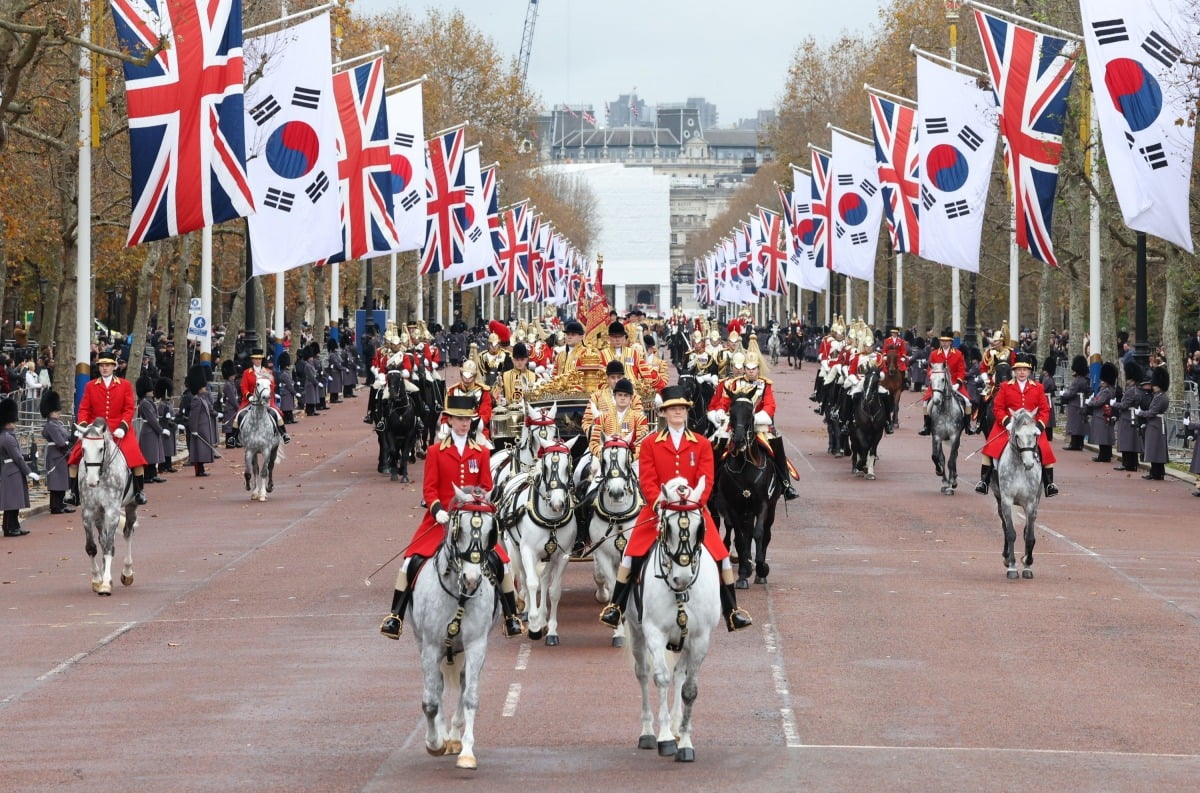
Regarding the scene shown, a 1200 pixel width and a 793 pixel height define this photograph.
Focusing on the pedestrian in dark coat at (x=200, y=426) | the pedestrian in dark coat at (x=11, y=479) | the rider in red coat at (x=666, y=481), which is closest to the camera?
the rider in red coat at (x=666, y=481)

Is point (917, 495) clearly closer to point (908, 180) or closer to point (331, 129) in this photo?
point (331, 129)

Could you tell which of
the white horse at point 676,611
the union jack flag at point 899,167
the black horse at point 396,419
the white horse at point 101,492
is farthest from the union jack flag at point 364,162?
the white horse at point 676,611

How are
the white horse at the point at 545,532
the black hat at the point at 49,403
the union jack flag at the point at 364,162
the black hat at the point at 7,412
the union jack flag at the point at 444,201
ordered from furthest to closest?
1. the union jack flag at the point at 444,201
2. the union jack flag at the point at 364,162
3. the black hat at the point at 49,403
4. the black hat at the point at 7,412
5. the white horse at the point at 545,532

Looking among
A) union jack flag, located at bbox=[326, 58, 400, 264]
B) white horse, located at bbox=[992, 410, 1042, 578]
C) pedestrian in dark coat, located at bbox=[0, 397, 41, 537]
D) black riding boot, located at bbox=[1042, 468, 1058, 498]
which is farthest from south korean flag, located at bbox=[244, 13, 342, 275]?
black riding boot, located at bbox=[1042, 468, 1058, 498]

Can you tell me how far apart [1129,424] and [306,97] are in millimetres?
15729

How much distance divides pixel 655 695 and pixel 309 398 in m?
36.0

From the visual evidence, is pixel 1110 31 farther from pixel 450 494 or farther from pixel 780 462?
pixel 450 494

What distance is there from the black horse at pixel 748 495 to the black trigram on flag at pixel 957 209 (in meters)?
19.7

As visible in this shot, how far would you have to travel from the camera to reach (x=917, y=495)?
29500 millimetres

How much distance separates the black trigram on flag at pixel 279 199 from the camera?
3519 cm

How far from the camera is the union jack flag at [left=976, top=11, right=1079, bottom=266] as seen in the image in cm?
3266

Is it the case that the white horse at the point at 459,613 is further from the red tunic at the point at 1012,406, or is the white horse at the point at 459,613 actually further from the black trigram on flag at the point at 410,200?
the black trigram on flag at the point at 410,200

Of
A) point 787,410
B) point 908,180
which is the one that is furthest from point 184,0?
point 787,410

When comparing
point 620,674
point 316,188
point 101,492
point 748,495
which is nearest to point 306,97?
point 316,188
